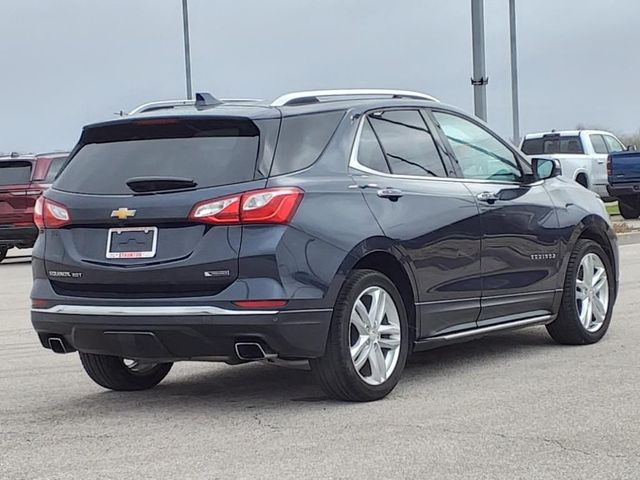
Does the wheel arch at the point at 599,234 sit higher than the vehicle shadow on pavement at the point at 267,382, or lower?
higher

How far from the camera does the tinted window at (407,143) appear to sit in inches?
268

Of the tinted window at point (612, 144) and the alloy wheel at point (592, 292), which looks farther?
the tinted window at point (612, 144)

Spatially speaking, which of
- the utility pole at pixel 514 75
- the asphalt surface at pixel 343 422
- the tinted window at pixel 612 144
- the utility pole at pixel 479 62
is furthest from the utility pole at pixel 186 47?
the asphalt surface at pixel 343 422

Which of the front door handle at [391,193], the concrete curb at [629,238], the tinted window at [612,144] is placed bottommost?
the concrete curb at [629,238]

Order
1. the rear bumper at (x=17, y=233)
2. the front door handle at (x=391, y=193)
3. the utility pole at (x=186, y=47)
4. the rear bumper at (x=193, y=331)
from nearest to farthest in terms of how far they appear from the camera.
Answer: the rear bumper at (x=193, y=331), the front door handle at (x=391, y=193), the rear bumper at (x=17, y=233), the utility pole at (x=186, y=47)

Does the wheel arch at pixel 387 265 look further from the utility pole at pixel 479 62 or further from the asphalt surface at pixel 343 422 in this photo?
the utility pole at pixel 479 62

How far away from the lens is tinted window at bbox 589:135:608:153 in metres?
26.1

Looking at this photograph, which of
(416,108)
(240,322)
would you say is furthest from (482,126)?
(240,322)

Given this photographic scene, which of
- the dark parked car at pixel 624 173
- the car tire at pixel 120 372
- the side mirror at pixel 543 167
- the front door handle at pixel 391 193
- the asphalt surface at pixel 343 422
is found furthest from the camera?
the dark parked car at pixel 624 173

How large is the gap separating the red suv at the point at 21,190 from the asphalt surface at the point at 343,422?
1157cm

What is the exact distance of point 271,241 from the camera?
5828 mm

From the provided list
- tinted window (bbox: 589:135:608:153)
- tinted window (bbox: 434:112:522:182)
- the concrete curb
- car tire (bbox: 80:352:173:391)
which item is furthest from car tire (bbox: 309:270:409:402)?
tinted window (bbox: 589:135:608:153)

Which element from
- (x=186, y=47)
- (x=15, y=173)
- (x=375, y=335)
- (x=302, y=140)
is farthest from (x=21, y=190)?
(x=375, y=335)

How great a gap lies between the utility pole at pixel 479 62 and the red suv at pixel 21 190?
7.22 m
